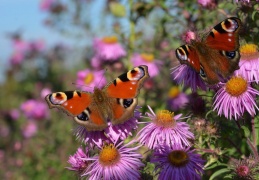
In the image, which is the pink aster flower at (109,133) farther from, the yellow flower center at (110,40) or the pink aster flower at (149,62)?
the yellow flower center at (110,40)

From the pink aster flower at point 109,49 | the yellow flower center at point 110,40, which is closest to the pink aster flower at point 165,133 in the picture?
the pink aster flower at point 109,49

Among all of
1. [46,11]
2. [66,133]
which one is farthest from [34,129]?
[46,11]

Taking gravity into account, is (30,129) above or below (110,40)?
below

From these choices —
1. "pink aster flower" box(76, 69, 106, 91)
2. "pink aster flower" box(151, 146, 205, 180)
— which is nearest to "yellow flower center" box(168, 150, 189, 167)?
"pink aster flower" box(151, 146, 205, 180)

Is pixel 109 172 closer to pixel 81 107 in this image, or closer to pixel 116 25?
pixel 81 107

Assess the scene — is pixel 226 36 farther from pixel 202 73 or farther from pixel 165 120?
pixel 165 120

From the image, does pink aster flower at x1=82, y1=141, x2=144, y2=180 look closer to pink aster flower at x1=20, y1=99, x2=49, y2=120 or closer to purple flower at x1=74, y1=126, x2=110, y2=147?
purple flower at x1=74, y1=126, x2=110, y2=147

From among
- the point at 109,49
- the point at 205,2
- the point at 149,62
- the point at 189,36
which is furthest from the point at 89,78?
the point at 189,36
